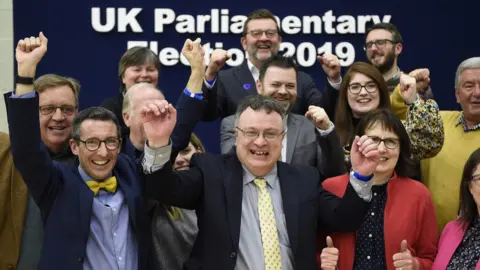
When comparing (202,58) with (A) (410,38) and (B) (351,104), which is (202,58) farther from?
(A) (410,38)

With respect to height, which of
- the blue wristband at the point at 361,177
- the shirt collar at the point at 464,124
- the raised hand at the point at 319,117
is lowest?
the blue wristband at the point at 361,177

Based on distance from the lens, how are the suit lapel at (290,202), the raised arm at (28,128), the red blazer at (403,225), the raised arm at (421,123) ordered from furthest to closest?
the raised arm at (421,123) → the red blazer at (403,225) → the suit lapel at (290,202) → the raised arm at (28,128)

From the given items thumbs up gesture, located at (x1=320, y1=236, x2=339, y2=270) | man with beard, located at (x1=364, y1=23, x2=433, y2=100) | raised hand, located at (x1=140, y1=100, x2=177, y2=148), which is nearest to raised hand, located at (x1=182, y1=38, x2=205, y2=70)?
raised hand, located at (x1=140, y1=100, x2=177, y2=148)

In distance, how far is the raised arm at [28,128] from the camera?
3604 millimetres

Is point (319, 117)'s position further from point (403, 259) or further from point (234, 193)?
point (403, 259)

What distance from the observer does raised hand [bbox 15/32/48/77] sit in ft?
12.0

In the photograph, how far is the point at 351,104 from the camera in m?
4.86

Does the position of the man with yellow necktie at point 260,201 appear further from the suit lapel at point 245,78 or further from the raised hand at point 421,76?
the suit lapel at point 245,78

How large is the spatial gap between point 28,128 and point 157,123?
523 mm

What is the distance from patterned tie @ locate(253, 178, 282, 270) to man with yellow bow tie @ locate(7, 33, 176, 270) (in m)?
0.52

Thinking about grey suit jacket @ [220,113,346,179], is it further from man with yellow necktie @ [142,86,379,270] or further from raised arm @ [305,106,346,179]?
man with yellow necktie @ [142,86,379,270]

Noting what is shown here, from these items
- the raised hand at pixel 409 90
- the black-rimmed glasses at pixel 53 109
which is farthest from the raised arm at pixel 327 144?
the black-rimmed glasses at pixel 53 109

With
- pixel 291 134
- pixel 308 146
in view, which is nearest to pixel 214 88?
pixel 291 134

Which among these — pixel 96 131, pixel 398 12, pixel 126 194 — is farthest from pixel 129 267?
pixel 398 12
